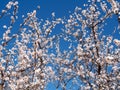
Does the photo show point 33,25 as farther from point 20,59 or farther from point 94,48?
point 94,48

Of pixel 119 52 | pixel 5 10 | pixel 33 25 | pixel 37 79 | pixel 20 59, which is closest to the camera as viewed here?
pixel 5 10

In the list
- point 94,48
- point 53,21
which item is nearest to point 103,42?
point 94,48

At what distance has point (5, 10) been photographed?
28.4ft

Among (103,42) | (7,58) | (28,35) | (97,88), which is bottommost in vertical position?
(97,88)

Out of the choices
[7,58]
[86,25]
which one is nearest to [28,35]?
[86,25]

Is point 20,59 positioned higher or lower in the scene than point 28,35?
lower

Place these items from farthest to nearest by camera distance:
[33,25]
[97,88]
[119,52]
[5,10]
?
[33,25]
[119,52]
[97,88]
[5,10]

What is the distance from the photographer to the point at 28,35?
563 inches

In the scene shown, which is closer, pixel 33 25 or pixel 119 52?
pixel 119 52

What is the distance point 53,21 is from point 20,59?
6.39ft

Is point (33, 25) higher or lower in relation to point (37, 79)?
higher

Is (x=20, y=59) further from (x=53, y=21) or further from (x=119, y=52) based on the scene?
(x=119, y=52)

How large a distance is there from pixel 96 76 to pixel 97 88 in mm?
378

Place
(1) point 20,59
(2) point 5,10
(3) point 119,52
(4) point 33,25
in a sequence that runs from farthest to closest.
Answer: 1. (4) point 33,25
2. (1) point 20,59
3. (3) point 119,52
4. (2) point 5,10
